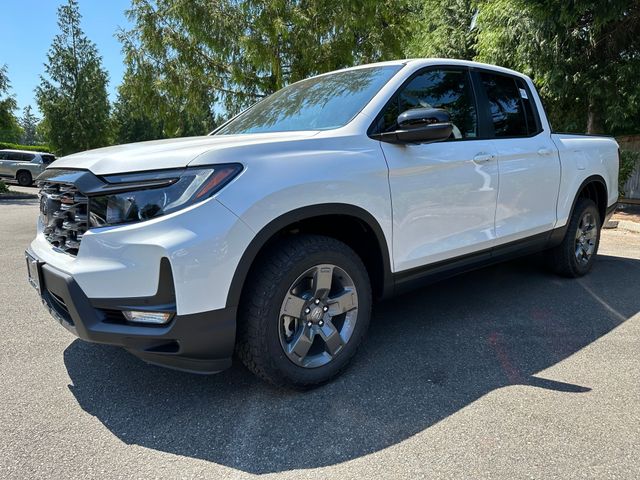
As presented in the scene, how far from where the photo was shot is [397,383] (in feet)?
9.08

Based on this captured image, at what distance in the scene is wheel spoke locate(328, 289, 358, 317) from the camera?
2.70 m

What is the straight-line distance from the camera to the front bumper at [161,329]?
2.18 metres

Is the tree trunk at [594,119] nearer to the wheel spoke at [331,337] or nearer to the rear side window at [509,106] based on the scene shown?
the rear side window at [509,106]

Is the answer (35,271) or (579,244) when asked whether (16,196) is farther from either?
(579,244)

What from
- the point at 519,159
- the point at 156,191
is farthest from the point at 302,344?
the point at 519,159

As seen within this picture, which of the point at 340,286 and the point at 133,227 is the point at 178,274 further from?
the point at 340,286

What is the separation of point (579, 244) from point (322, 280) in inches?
134

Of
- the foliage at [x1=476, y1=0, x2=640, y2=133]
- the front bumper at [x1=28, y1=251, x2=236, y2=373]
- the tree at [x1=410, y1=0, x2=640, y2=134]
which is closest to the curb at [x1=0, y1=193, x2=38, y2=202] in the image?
the tree at [x1=410, y1=0, x2=640, y2=134]

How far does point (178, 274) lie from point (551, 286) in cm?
376

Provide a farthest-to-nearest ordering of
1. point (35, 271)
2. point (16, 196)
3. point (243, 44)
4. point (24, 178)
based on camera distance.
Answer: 1. point (24, 178)
2. point (16, 196)
3. point (243, 44)
4. point (35, 271)

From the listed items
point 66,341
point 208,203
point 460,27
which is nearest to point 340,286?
point 208,203

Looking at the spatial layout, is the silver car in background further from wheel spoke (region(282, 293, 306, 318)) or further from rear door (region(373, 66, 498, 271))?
wheel spoke (region(282, 293, 306, 318))

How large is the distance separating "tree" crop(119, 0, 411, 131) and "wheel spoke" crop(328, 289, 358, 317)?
8.59 m

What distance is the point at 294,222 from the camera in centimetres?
249
